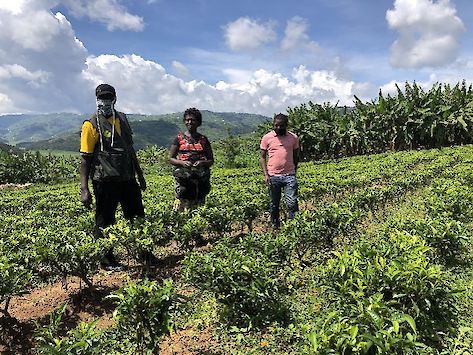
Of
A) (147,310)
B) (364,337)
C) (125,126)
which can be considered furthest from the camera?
(125,126)

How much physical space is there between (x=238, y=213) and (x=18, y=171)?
89.4 feet

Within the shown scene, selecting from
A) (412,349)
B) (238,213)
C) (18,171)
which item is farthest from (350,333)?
(18,171)

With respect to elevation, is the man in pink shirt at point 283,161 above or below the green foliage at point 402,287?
above

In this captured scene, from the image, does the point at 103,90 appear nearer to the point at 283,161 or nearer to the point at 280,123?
the point at 280,123

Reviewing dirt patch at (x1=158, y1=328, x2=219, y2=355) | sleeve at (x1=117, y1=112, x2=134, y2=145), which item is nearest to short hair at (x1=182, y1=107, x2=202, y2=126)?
sleeve at (x1=117, y1=112, x2=134, y2=145)

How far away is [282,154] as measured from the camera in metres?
7.94

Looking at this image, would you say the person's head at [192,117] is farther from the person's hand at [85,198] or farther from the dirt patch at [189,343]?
the dirt patch at [189,343]

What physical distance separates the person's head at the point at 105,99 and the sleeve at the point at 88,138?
0.92 ft

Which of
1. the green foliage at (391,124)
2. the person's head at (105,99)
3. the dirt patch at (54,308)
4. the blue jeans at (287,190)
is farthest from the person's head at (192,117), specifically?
the green foliage at (391,124)

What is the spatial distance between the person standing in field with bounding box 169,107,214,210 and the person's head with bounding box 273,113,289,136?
137 cm

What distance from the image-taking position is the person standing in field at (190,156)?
706cm

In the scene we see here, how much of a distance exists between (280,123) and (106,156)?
10.8 feet

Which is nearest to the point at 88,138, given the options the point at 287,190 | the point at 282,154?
the point at 282,154

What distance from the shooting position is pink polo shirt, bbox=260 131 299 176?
7.94 m
